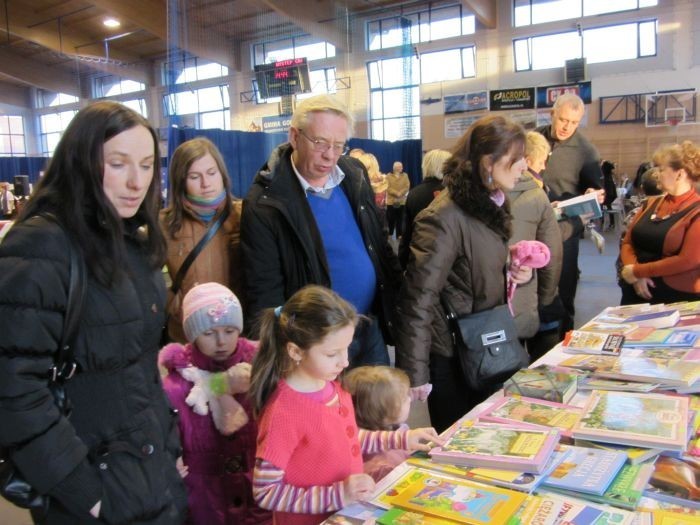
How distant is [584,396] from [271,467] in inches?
37.2

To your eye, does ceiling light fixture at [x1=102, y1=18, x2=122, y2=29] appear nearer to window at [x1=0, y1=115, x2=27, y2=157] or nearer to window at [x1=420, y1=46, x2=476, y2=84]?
window at [x1=420, y1=46, x2=476, y2=84]

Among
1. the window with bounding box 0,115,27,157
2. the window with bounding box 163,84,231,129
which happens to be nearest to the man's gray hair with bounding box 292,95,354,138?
the window with bounding box 163,84,231,129

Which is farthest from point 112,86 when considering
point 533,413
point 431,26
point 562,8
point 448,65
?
point 533,413

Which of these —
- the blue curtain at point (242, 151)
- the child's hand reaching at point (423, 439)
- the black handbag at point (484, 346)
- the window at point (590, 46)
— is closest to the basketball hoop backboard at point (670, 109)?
the window at point (590, 46)

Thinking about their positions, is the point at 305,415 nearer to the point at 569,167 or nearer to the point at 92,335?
the point at 92,335

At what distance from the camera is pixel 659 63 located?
1124 cm

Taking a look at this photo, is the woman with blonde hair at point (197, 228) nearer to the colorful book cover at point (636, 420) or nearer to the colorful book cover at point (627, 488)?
the colorful book cover at point (636, 420)

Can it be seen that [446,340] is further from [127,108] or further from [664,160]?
[664,160]

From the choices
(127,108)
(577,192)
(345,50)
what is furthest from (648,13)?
(127,108)

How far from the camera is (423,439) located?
4.57 feet

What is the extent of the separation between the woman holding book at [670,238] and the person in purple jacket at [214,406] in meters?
2.25

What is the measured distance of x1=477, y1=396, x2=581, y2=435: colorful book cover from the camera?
145 centimetres

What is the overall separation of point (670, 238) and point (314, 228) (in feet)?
6.66

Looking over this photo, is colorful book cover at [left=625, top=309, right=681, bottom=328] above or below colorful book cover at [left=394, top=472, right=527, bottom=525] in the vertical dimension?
above
